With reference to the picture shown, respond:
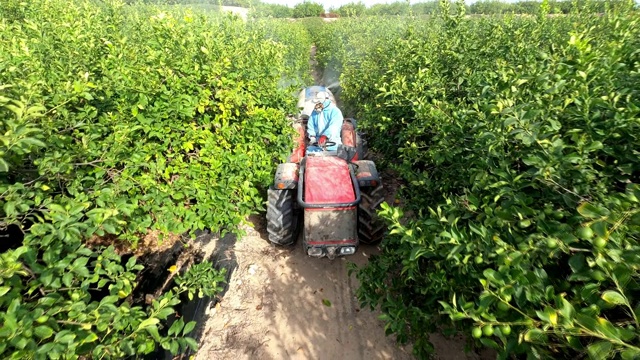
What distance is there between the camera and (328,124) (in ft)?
16.6

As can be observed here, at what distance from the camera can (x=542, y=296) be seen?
1118mm

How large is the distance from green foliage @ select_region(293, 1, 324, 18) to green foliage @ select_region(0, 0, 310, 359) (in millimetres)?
44712

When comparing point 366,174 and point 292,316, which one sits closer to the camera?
point 292,316

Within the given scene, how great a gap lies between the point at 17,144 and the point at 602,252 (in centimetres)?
247

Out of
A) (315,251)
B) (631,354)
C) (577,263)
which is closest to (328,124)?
(315,251)

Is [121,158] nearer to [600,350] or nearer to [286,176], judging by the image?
[286,176]

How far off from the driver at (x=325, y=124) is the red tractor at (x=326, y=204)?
14.5 inches

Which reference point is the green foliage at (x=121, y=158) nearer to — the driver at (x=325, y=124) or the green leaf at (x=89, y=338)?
the green leaf at (x=89, y=338)

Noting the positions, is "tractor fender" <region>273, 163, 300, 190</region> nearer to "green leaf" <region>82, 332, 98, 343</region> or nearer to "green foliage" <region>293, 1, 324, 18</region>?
"green leaf" <region>82, 332, 98, 343</region>

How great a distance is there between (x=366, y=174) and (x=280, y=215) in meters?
→ 1.36

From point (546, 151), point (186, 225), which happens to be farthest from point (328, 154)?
point (546, 151)

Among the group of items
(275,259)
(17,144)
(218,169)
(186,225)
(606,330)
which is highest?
(17,144)

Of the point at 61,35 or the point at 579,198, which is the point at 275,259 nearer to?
the point at 579,198

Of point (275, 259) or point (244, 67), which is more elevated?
point (244, 67)
